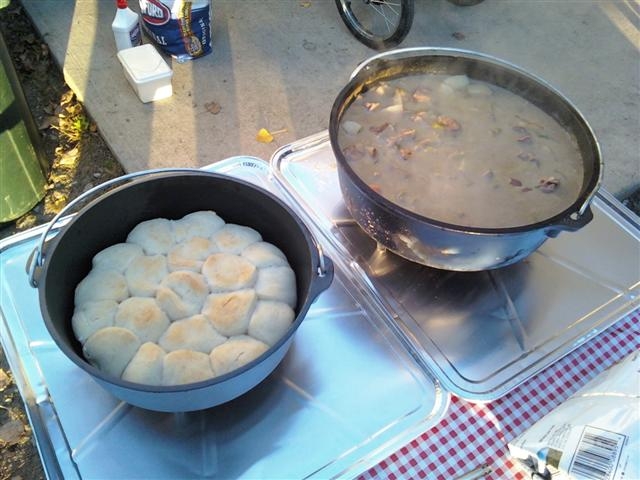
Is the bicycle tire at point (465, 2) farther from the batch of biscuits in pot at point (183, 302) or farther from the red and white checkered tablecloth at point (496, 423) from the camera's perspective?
the batch of biscuits in pot at point (183, 302)

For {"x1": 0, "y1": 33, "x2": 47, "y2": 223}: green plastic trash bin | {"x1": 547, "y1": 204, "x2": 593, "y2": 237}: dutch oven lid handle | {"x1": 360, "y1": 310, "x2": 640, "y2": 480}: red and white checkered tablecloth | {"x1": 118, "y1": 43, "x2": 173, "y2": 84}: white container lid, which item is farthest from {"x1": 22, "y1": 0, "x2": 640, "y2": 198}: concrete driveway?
{"x1": 547, "y1": 204, "x2": 593, "y2": 237}: dutch oven lid handle

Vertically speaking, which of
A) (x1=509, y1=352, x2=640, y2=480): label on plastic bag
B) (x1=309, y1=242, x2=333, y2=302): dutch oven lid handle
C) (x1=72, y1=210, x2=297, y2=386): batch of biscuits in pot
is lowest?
(x1=509, y1=352, x2=640, y2=480): label on plastic bag

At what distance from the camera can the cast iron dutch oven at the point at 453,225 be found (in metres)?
1.18

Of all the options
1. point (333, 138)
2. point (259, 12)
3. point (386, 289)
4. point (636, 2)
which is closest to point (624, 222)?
point (386, 289)

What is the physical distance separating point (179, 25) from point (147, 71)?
0.30 metres

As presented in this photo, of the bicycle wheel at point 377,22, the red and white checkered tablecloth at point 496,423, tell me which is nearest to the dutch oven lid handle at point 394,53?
the red and white checkered tablecloth at point 496,423

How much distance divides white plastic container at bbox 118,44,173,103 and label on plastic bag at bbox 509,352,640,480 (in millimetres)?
2109

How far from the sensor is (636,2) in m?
3.63

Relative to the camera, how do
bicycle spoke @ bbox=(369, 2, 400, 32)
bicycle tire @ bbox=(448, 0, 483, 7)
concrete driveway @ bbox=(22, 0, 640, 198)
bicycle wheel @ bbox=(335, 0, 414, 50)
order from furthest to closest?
bicycle tire @ bbox=(448, 0, 483, 7) → bicycle spoke @ bbox=(369, 2, 400, 32) → bicycle wheel @ bbox=(335, 0, 414, 50) → concrete driveway @ bbox=(22, 0, 640, 198)

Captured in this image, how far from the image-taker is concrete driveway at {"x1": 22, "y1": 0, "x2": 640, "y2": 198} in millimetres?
2543

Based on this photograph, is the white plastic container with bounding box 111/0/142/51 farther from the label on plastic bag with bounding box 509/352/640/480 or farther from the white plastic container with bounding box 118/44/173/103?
the label on plastic bag with bounding box 509/352/640/480

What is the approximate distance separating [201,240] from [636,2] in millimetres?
3587

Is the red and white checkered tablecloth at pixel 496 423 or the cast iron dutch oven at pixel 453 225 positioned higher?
the cast iron dutch oven at pixel 453 225

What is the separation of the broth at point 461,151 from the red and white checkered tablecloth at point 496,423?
0.38m
